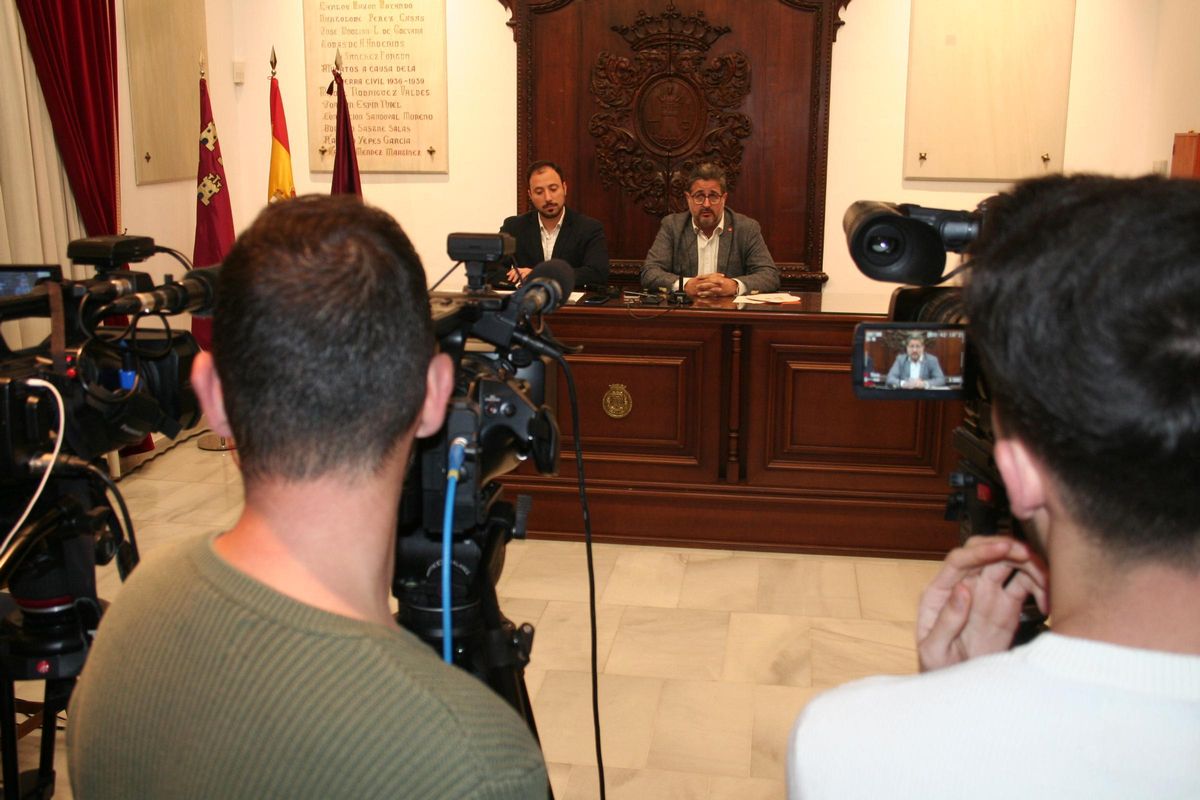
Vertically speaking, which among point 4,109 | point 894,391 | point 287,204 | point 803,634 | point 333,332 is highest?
point 4,109

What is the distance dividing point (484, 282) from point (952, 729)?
41.0 inches

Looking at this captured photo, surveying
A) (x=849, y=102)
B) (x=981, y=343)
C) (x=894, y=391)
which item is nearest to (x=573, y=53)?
(x=849, y=102)

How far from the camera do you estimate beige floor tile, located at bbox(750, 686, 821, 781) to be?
8.87 ft

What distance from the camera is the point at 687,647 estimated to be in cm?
336

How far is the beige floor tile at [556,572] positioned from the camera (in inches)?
148

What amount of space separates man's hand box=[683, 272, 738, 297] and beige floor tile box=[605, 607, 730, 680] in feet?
5.15

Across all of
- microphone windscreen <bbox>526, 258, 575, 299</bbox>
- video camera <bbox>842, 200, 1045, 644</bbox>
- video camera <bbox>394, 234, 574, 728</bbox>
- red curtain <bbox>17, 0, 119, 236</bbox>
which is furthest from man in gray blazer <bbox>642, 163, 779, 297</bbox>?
video camera <bbox>842, 200, 1045, 644</bbox>

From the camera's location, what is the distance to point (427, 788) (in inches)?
32.9

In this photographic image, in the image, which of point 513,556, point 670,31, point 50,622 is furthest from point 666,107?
point 50,622

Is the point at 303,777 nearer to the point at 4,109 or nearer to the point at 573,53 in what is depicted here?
the point at 4,109

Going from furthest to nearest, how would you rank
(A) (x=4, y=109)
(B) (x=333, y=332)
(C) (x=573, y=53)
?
(C) (x=573, y=53), (A) (x=4, y=109), (B) (x=333, y=332)

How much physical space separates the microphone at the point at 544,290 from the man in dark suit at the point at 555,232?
12.0 ft

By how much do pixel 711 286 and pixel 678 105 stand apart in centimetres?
187

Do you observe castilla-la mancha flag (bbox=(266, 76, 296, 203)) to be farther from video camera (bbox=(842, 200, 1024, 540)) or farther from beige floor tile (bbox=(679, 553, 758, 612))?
video camera (bbox=(842, 200, 1024, 540))
